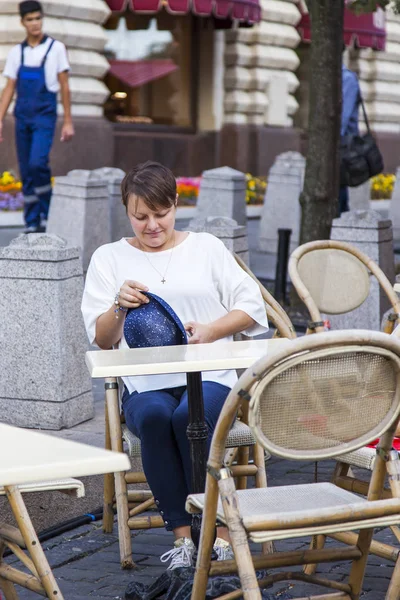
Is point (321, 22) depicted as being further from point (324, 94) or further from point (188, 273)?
point (188, 273)

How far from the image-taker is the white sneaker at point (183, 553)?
13.0ft

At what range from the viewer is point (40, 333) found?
5.61 m

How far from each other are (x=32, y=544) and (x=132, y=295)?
39.0 inches

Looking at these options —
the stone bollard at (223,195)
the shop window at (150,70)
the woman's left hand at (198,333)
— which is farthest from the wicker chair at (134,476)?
the shop window at (150,70)

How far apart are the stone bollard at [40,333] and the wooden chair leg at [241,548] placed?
2.55 meters

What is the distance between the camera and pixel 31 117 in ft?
38.7

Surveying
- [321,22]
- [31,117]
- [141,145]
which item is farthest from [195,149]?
[321,22]

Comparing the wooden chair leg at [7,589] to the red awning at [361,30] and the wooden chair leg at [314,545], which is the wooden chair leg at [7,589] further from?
the red awning at [361,30]

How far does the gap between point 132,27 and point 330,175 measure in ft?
38.2

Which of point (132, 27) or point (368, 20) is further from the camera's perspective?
point (368, 20)

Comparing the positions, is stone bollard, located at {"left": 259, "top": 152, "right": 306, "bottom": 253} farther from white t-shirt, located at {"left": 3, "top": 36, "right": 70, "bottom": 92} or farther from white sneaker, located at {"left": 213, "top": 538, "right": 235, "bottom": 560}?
white sneaker, located at {"left": 213, "top": 538, "right": 235, "bottom": 560}

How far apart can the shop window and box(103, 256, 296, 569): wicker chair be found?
15972 mm

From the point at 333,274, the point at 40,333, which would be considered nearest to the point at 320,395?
the point at 333,274

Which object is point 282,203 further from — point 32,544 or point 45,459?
point 45,459
